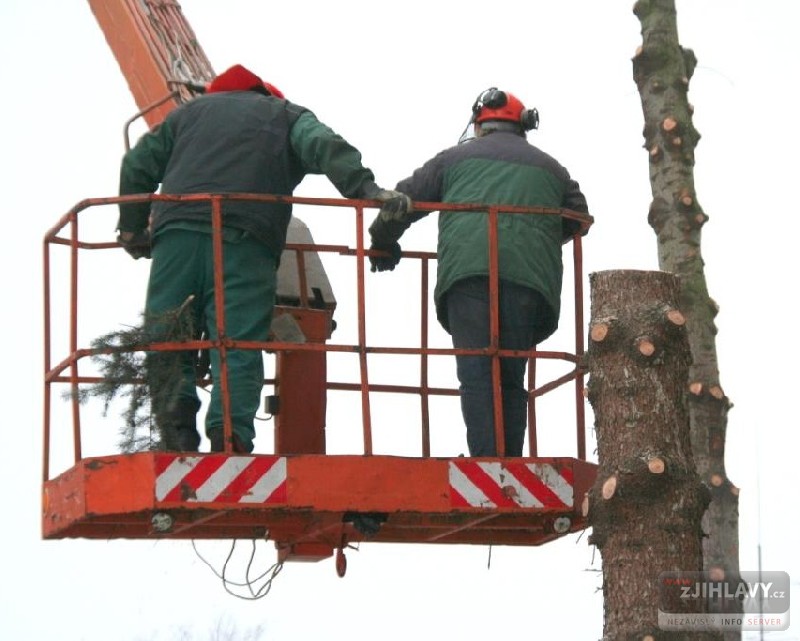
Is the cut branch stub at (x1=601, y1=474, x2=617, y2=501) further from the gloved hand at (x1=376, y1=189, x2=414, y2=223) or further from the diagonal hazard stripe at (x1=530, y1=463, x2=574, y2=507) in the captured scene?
the gloved hand at (x1=376, y1=189, x2=414, y2=223)

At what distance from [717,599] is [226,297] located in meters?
2.84

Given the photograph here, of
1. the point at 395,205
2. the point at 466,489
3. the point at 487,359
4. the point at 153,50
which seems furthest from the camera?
the point at 153,50

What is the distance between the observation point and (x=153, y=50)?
Result: 42.1 ft

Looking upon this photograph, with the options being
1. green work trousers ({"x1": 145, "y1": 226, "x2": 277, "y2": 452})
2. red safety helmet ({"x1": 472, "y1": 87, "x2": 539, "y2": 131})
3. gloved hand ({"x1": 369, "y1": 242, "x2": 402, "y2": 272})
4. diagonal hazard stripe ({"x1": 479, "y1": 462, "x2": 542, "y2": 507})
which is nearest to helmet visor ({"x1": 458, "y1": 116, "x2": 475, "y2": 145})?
red safety helmet ({"x1": 472, "y1": 87, "x2": 539, "y2": 131})

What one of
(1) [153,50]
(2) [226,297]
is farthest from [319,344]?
(1) [153,50]

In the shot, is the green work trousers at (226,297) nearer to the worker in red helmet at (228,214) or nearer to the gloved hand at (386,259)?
the worker in red helmet at (228,214)

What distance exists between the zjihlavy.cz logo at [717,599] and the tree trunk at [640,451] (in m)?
0.04

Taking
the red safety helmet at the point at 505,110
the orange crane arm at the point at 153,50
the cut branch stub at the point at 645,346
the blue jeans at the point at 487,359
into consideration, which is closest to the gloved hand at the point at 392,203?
the blue jeans at the point at 487,359

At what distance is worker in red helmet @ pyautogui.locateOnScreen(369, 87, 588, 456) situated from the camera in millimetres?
10062

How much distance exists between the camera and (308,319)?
1103 cm

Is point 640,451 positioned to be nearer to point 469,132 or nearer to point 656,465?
point 656,465

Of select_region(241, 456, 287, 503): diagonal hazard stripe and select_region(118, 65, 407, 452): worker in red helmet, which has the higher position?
select_region(118, 65, 407, 452): worker in red helmet

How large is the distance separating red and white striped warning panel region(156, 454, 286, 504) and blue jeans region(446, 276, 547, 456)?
47.8 inches

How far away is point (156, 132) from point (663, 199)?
2.79m
